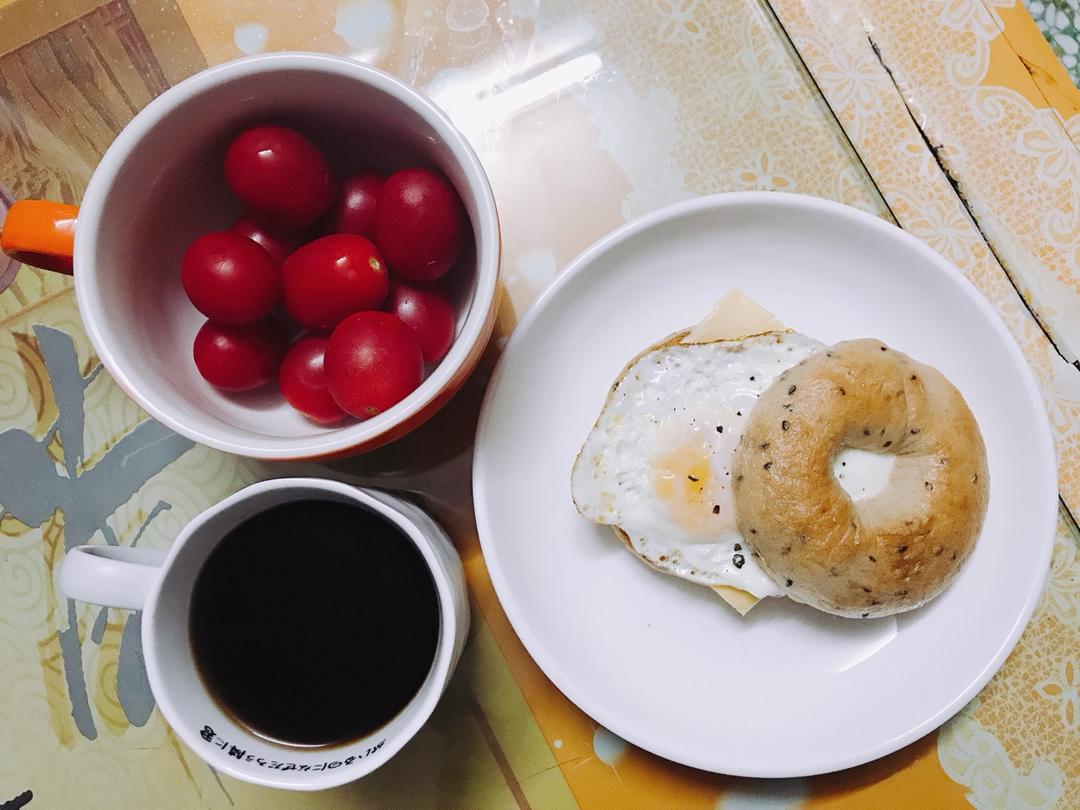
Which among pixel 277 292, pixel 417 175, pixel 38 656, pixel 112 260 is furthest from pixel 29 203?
pixel 38 656

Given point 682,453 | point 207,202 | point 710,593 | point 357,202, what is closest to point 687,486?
point 682,453

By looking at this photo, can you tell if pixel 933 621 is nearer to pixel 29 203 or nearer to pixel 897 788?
pixel 897 788

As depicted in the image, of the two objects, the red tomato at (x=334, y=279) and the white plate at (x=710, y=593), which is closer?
the red tomato at (x=334, y=279)

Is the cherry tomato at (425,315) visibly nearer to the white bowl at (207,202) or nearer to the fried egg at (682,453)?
the white bowl at (207,202)

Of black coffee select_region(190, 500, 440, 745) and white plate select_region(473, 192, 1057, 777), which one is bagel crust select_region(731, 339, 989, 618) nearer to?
white plate select_region(473, 192, 1057, 777)

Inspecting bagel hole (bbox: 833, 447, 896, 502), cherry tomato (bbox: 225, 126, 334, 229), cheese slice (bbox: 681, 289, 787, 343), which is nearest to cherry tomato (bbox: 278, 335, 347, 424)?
cherry tomato (bbox: 225, 126, 334, 229)

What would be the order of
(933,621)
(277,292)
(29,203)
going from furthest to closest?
(933,621) < (277,292) < (29,203)

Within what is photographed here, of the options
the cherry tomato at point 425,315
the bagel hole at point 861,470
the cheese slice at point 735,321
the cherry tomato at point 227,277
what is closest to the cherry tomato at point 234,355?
the cherry tomato at point 227,277
